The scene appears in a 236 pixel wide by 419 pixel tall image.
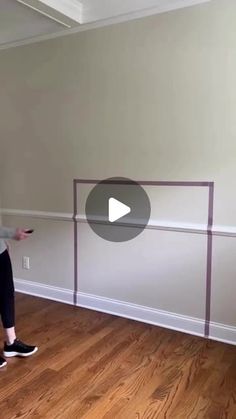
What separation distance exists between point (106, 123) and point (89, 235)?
96 cm

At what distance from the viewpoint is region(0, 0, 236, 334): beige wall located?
2.56 m

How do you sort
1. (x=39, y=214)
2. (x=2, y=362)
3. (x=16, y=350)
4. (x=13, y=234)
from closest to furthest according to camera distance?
(x=13, y=234)
(x=2, y=362)
(x=16, y=350)
(x=39, y=214)

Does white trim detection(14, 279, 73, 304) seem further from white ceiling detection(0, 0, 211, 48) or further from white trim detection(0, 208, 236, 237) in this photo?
white ceiling detection(0, 0, 211, 48)

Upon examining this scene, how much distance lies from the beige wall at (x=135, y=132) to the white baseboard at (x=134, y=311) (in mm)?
60

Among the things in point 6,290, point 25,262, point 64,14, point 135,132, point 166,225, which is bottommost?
point 25,262

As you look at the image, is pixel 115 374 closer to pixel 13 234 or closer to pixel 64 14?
pixel 13 234

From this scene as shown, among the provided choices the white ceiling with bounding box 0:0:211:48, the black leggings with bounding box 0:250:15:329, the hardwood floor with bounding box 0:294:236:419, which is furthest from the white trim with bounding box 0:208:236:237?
the white ceiling with bounding box 0:0:211:48

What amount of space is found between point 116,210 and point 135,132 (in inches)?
25.4

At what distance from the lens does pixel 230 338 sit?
2641 millimetres

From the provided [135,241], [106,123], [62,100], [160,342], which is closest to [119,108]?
[106,123]

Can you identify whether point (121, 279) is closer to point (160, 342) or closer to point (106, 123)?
point (160, 342)
